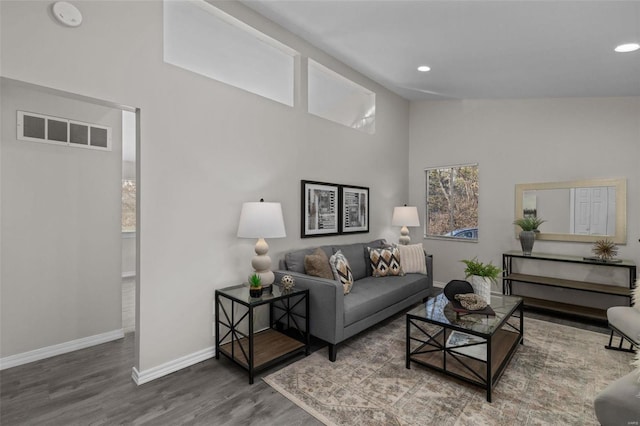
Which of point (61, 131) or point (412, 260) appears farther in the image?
point (412, 260)

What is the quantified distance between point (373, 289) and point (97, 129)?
10.3ft

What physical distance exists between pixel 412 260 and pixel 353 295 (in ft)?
4.32

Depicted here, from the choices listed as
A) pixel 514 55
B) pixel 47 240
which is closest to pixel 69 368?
pixel 47 240

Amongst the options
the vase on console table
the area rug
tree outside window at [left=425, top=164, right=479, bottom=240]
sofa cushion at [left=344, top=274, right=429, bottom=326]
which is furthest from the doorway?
the vase on console table

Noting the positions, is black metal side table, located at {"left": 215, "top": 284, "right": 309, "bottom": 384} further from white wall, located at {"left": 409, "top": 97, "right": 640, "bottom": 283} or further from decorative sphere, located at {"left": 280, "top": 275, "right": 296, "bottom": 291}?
white wall, located at {"left": 409, "top": 97, "right": 640, "bottom": 283}

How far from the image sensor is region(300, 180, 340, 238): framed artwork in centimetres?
362

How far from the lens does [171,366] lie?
247 cm

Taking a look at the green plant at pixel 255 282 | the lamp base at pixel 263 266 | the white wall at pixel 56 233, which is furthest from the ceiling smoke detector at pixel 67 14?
the green plant at pixel 255 282

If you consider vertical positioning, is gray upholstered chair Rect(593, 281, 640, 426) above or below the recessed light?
below

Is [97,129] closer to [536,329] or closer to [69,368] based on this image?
[69,368]

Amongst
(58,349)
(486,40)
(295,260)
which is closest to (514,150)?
(486,40)

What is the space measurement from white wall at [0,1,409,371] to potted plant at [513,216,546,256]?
2.98 meters

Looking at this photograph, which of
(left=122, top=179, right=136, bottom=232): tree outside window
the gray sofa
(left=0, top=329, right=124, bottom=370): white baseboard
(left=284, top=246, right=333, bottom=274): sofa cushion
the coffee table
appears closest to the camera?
the coffee table

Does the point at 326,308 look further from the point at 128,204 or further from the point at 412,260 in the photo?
the point at 128,204
